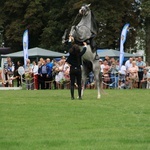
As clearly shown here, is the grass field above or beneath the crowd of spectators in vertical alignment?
beneath

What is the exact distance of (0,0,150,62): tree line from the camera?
52.8 meters

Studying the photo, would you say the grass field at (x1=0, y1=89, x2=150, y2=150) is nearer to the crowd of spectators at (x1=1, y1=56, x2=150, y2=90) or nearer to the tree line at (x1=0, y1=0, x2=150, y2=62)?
the crowd of spectators at (x1=1, y1=56, x2=150, y2=90)

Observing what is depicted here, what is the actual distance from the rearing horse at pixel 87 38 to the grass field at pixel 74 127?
574 centimetres

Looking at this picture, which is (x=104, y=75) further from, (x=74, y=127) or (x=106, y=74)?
(x=74, y=127)

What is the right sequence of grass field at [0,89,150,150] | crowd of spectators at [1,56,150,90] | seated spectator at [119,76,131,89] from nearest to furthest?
grass field at [0,89,150,150] < crowd of spectators at [1,56,150,90] < seated spectator at [119,76,131,89]

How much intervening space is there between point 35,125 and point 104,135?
1920 millimetres

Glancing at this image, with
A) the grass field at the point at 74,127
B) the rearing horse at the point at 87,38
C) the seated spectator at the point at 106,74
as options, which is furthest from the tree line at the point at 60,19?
the grass field at the point at 74,127

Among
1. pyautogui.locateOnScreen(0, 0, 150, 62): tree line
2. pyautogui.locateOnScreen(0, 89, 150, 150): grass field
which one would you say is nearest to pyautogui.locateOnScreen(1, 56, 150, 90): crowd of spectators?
pyautogui.locateOnScreen(0, 89, 150, 150): grass field

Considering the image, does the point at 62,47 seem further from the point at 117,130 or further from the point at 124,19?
the point at 117,130

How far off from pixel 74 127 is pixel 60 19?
45.5 metres

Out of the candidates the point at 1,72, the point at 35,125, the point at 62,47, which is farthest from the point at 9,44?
the point at 35,125

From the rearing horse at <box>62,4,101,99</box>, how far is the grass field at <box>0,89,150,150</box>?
5.74 m

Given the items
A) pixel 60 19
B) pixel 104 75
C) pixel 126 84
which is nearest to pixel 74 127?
pixel 104 75

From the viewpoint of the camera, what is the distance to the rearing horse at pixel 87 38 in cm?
2209
